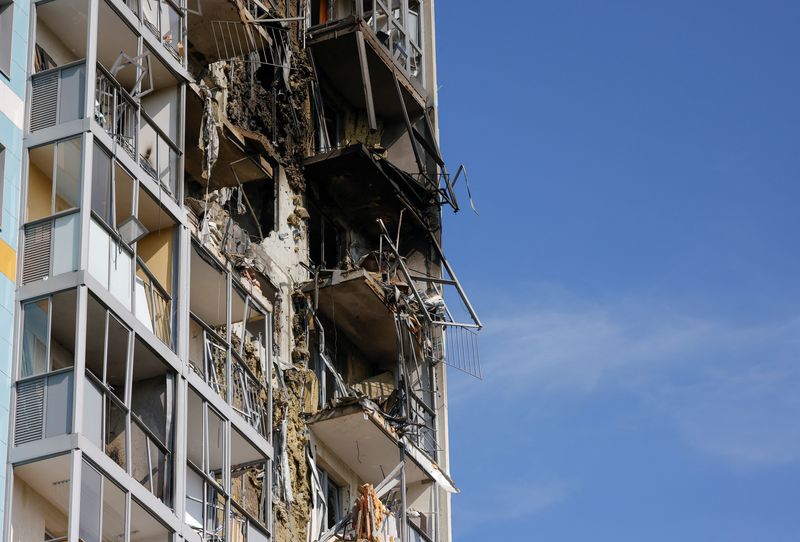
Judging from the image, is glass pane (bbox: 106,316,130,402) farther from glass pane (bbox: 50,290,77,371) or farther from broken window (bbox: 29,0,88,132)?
broken window (bbox: 29,0,88,132)

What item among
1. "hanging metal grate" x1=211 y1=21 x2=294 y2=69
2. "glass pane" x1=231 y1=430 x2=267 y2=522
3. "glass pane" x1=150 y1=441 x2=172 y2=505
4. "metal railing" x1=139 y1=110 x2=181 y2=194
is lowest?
"glass pane" x1=150 y1=441 x2=172 y2=505

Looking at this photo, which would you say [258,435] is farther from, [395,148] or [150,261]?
[395,148]

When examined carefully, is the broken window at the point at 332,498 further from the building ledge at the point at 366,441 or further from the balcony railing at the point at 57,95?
the balcony railing at the point at 57,95

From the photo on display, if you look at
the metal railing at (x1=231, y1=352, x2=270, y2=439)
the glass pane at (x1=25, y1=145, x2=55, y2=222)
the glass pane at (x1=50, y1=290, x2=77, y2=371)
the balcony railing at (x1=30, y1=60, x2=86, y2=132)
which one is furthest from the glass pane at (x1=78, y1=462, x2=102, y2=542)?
the metal railing at (x1=231, y1=352, x2=270, y2=439)

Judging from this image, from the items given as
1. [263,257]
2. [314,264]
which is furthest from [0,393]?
[314,264]

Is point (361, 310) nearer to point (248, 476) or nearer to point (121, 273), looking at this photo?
point (248, 476)

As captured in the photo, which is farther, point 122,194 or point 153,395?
point 122,194

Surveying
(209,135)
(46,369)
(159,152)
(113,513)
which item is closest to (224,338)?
(159,152)

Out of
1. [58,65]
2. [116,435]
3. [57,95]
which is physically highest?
[58,65]

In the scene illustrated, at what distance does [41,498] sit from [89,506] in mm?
661

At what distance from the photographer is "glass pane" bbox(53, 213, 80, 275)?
23062 mm

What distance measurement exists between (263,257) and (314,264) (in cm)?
247

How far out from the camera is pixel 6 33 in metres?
24.4

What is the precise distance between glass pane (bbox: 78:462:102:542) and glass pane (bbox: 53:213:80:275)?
2729mm
